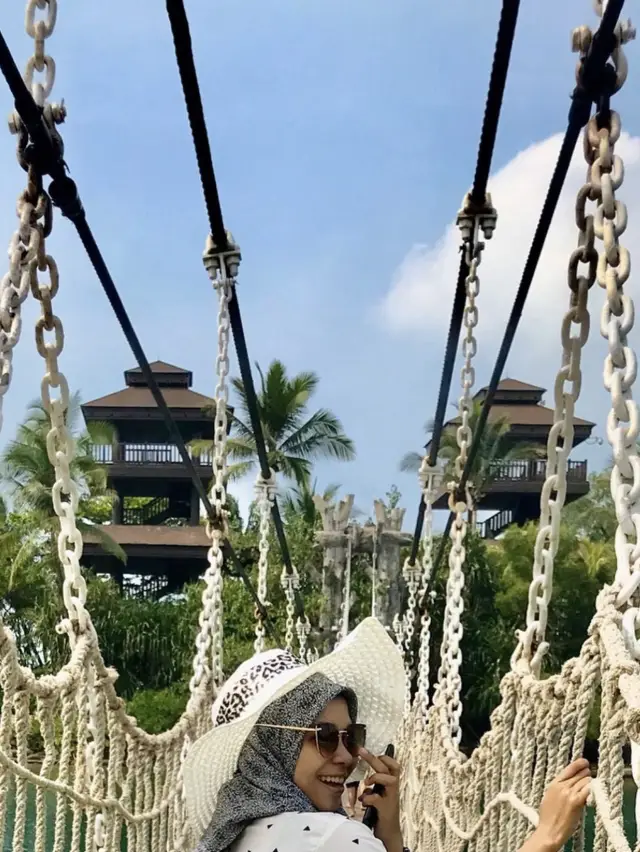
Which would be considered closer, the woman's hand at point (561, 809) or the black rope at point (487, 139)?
the woman's hand at point (561, 809)

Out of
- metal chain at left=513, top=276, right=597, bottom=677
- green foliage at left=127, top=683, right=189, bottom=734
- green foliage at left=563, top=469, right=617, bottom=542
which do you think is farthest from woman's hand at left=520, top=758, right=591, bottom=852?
green foliage at left=563, top=469, right=617, bottom=542

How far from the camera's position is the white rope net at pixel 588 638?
102 cm

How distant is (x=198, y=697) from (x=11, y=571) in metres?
10.5

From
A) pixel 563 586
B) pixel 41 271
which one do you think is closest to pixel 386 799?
pixel 41 271

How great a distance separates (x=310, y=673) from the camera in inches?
38.8

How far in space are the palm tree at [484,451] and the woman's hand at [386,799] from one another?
12263 mm

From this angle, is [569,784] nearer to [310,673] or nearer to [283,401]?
[310,673]

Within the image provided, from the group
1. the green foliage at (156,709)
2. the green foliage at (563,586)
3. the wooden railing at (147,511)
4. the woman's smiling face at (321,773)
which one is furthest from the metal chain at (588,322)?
the wooden railing at (147,511)

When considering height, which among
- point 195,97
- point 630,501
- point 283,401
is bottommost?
point 630,501

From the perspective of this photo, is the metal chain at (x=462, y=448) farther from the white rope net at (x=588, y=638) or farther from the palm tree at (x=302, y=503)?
the palm tree at (x=302, y=503)

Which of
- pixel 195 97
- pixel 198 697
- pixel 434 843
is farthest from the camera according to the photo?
pixel 434 843

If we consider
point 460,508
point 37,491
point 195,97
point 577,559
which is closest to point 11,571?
point 37,491

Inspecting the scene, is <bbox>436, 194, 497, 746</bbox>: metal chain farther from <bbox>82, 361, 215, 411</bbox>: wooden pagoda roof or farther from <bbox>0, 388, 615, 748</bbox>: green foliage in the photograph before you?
<bbox>82, 361, 215, 411</bbox>: wooden pagoda roof

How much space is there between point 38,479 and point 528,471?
8.36 meters
